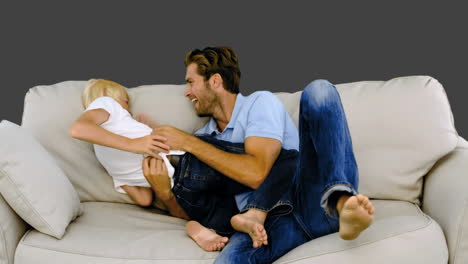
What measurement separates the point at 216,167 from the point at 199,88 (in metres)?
0.59

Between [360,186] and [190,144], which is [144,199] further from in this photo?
[360,186]

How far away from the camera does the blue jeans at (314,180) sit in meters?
2.39

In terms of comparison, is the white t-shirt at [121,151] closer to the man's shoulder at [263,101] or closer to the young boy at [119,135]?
the young boy at [119,135]

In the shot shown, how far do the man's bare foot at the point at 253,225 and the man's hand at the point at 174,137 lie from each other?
0.48 meters

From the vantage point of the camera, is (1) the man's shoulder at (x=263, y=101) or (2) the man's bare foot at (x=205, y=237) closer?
(2) the man's bare foot at (x=205, y=237)

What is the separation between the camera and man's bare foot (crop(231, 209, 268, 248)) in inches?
102

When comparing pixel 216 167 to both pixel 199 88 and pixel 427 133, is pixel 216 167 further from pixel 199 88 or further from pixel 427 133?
pixel 427 133

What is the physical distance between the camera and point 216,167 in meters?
2.88

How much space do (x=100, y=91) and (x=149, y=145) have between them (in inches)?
22.7

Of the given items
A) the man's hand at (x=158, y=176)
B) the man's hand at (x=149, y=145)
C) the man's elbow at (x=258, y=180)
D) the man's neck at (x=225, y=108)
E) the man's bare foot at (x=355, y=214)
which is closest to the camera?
the man's bare foot at (x=355, y=214)

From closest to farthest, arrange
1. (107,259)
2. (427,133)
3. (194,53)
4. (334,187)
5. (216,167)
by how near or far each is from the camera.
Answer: (334,187)
(107,259)
(216,167)
(427,133)
(194,53)

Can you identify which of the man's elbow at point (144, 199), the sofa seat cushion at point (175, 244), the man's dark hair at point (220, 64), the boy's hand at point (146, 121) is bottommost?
the man's elbow at point (144, 199)

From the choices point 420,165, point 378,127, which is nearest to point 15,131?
point 378,127

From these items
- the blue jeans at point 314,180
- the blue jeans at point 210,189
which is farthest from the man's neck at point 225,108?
the blue jeans at point 314,180
